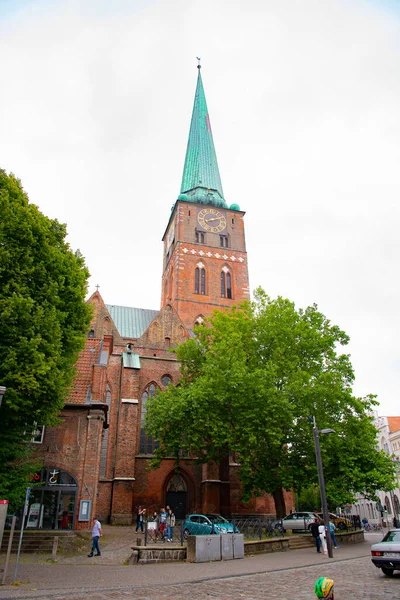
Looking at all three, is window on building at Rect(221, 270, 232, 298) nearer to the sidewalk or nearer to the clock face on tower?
the clock face on tower

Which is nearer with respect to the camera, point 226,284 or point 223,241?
point 226,284

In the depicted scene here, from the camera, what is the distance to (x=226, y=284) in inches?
1839

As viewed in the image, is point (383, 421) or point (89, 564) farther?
Result: point (383, 421)

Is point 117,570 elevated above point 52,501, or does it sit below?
below

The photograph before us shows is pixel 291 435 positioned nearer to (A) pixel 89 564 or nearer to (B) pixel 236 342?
(B) pixel 236 342

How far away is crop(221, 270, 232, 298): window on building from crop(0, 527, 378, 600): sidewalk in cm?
2994

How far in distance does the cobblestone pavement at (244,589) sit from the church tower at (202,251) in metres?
30.6

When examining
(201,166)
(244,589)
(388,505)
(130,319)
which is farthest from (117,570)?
(388,505)

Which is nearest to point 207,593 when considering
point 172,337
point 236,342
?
point 236,342

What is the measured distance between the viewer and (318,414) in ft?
79.4

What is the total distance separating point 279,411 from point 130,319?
2066 cm

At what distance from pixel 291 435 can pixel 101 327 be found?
17.5 m

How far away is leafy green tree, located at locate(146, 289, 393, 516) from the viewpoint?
75.8 ft

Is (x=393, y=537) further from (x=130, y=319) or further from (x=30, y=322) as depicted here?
(x=130, y=319)
